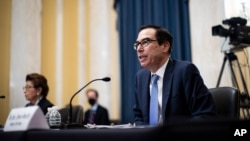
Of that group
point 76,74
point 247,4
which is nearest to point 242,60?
point 247,4

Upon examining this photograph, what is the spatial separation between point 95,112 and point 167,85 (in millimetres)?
2911

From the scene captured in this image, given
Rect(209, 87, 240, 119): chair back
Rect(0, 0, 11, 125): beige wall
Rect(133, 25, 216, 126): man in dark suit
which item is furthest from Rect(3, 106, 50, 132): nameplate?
Rect(0, 0, 11, 125): beige wall

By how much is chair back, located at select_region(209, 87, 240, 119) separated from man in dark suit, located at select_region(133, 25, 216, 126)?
3.7 inches

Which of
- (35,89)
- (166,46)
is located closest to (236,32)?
(166,46)

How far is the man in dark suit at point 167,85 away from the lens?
5.53 ft

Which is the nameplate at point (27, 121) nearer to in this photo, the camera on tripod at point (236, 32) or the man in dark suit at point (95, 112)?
the camera on tripod at point (236, 32)

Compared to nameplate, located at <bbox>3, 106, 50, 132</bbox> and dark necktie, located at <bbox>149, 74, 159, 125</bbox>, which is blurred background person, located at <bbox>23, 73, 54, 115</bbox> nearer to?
dark necktie, located at <bbox>149, 74, 159, 125</bbox>

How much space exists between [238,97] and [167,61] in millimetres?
476

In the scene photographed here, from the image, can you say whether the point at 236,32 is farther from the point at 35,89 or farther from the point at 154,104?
the point at 35,89

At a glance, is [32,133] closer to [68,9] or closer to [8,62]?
[8,62]

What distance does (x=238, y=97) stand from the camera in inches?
66.5

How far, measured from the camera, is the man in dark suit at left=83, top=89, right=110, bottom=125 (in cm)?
454

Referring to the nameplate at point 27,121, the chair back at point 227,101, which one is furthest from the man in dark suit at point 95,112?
the nameplate at point 27,121

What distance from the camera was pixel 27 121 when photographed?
1.11 m
